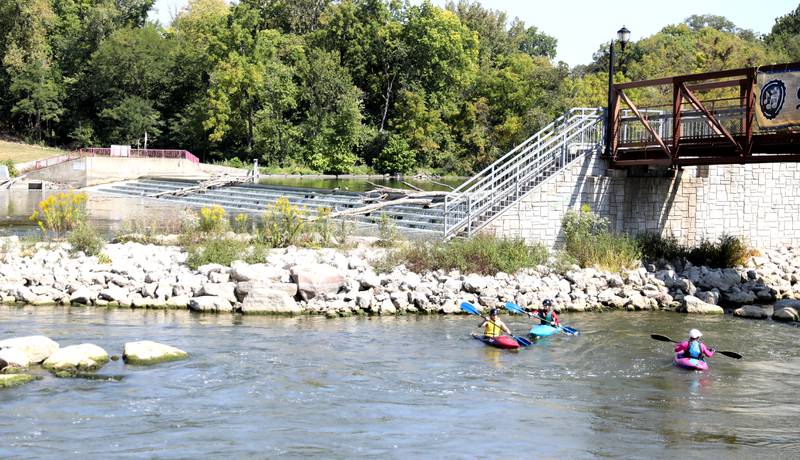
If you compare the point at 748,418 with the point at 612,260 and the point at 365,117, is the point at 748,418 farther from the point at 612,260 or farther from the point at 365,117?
the point at 365,117

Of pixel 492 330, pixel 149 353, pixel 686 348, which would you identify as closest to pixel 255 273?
pixel 149 353

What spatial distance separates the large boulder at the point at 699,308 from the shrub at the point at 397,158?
2167 inches

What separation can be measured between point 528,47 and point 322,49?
193 feet

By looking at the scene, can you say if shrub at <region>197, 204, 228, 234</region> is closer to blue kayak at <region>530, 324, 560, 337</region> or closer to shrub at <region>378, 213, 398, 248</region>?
shrub at <region>378, 213, 398, 248</region>

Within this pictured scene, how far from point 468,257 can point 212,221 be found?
312 inches

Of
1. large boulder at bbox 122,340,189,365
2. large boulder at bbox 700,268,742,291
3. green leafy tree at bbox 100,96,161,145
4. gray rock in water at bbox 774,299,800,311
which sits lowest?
large boulder at bbox 122,340,189,365

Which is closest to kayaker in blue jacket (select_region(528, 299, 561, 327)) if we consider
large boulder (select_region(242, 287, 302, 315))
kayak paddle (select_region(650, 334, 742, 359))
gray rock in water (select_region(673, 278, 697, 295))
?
kayak paddle (select_region(650, 334, 742, 359))

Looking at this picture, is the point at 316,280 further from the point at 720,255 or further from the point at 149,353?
the point at 720,255

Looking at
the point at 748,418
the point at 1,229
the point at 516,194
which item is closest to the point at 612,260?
the point at 516,194

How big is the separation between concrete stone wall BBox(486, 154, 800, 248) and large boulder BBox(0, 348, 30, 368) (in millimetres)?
14872

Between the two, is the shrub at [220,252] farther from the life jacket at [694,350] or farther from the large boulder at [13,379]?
the life jacket at [694,350]

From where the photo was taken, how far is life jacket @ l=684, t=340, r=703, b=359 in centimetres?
1777

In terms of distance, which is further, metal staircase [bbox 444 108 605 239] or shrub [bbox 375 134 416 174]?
shrub [bbox 375 134 416 174]

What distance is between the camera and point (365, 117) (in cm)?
8325
